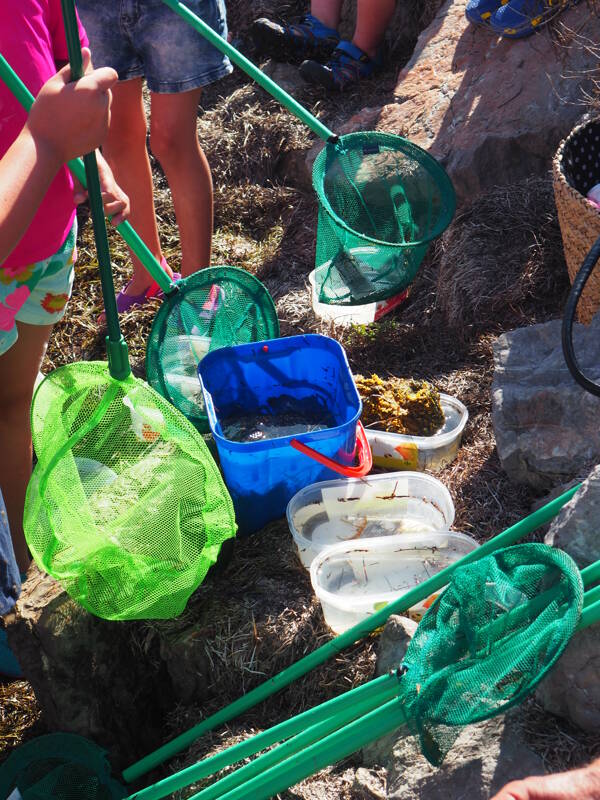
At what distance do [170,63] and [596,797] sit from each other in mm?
2607

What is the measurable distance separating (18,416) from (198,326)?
2.16 feet

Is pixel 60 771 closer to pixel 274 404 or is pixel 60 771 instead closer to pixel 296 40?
pixel 274 404

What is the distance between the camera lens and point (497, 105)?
3.95 m

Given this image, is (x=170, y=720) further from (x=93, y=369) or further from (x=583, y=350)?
(x=583, y=350)

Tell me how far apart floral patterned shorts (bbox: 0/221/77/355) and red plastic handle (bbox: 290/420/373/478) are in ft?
2.43

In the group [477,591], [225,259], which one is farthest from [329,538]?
[225,259]

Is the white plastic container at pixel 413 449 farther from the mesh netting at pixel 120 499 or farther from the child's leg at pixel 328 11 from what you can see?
the child's leg at pixel 328 11

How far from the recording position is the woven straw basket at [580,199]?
2723mm

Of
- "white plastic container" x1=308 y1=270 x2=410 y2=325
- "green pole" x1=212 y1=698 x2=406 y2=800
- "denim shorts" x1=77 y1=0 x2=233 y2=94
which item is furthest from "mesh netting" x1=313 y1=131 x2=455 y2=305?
"green pole" x1=212 y1=698 x2=406 y2=800

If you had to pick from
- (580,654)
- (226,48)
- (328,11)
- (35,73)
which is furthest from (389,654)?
(328,11)

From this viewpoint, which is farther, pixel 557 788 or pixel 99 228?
pixel 99 228

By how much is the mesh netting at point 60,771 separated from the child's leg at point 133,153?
196 cm

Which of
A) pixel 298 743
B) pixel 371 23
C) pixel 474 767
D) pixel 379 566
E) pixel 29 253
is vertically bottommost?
pixel 379 566

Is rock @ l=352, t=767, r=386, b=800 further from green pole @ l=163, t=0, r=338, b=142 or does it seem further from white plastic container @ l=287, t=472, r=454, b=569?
green pole @ l=163, t=0, r=338, b=142
